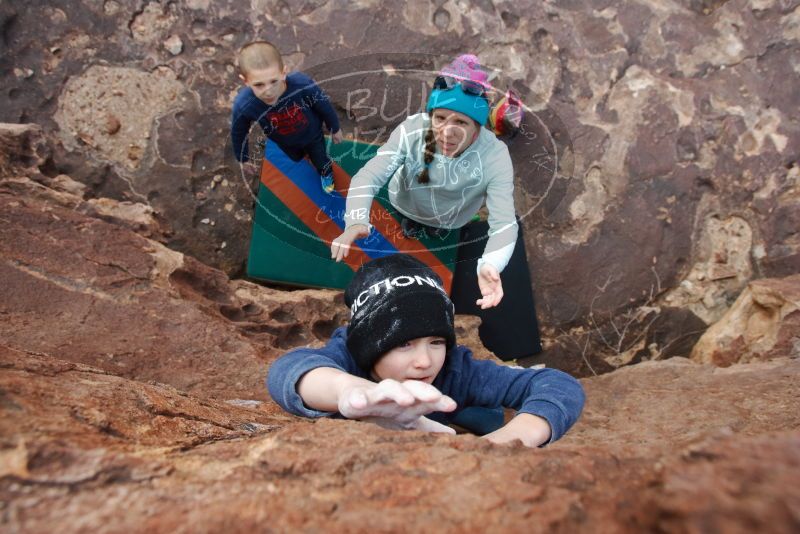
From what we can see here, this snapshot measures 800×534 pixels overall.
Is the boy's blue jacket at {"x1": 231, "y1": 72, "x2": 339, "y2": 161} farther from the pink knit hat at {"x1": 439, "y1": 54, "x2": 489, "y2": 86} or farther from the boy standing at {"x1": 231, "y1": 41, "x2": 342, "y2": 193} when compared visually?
the pink knit hat at {"x1": 439, "y1": 54, "x2": 489, "y2": 86}

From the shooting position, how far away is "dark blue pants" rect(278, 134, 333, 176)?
8.41ft

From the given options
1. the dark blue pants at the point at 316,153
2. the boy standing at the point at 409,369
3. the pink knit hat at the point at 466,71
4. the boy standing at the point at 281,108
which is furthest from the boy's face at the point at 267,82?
the boy standing at the point at 409,369

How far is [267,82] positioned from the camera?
7.57 feet

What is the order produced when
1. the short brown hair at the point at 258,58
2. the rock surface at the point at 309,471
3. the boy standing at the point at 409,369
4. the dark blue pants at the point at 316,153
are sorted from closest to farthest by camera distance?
1. the rock surface at the point at 309,471
2. the boy standing at the point at 409,369
3. the short brown hair at the point at 258,58
4. the dark blue pants at the point at 316,153

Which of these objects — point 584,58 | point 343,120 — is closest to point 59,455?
point 343,120

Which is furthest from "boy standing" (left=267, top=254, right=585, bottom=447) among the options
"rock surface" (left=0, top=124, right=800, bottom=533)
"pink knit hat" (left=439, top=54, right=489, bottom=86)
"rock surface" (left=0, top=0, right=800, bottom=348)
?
"rock surface" (left=0, top=0, right=800, bottom=348)

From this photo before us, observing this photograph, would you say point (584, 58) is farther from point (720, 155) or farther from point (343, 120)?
point (343, 120)

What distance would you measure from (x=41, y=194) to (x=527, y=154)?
2.12 metres

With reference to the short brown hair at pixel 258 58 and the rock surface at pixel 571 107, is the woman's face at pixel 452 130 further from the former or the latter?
the rock surface at pixel 571 107

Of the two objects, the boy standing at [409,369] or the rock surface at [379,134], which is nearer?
the boy standing at [409,369]

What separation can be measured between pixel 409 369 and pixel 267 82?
1432 mm

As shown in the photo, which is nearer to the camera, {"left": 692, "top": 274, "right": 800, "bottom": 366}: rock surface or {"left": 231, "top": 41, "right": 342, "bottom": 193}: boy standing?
{"left": 231, "top": 41, "right": 342, "bottom": 193}: boy standing

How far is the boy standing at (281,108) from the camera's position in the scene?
230 cm

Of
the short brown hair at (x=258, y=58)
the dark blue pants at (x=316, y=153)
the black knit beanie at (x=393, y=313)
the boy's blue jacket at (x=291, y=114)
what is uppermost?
the short brown hair at (x=258, y=58)
